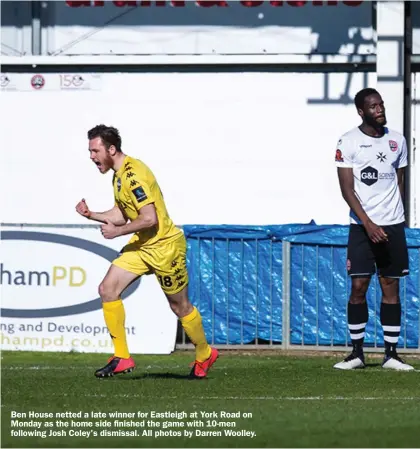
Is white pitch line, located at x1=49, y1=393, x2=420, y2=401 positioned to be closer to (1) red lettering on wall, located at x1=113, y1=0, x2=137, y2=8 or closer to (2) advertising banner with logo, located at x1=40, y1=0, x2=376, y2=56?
(2) advertising banner with logo, located at x1=40, y1=0, x2=376, y2=56

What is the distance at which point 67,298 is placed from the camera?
43.1 ft

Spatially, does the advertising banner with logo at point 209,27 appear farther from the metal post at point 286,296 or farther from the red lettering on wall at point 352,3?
the metal post at point 286,296

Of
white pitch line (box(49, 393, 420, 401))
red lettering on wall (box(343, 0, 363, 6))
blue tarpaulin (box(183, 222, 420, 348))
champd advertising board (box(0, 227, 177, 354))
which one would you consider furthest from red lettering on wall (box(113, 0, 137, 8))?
white pitch line (box(49, 393, 420, 401))

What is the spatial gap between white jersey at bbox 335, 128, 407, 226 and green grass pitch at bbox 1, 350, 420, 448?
1291mm

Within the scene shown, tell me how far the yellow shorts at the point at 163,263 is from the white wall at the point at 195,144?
741 cm

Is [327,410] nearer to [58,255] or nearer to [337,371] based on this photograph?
[337,371]

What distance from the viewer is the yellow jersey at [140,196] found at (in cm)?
953

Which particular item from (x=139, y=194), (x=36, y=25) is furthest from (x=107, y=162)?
(x=36, y=25)

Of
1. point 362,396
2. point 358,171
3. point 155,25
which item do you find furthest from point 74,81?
point 362,396

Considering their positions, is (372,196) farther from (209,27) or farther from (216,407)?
(209,27)

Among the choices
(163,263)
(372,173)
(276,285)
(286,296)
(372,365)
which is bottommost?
(372,365)

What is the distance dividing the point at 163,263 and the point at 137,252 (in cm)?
24

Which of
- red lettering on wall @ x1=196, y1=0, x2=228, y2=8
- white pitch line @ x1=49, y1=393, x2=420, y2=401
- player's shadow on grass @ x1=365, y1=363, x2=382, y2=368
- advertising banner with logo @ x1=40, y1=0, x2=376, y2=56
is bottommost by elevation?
player's shadow on grass @ x1=365, y1=363, x2=382, y2=368

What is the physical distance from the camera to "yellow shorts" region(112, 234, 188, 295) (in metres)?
9.58
